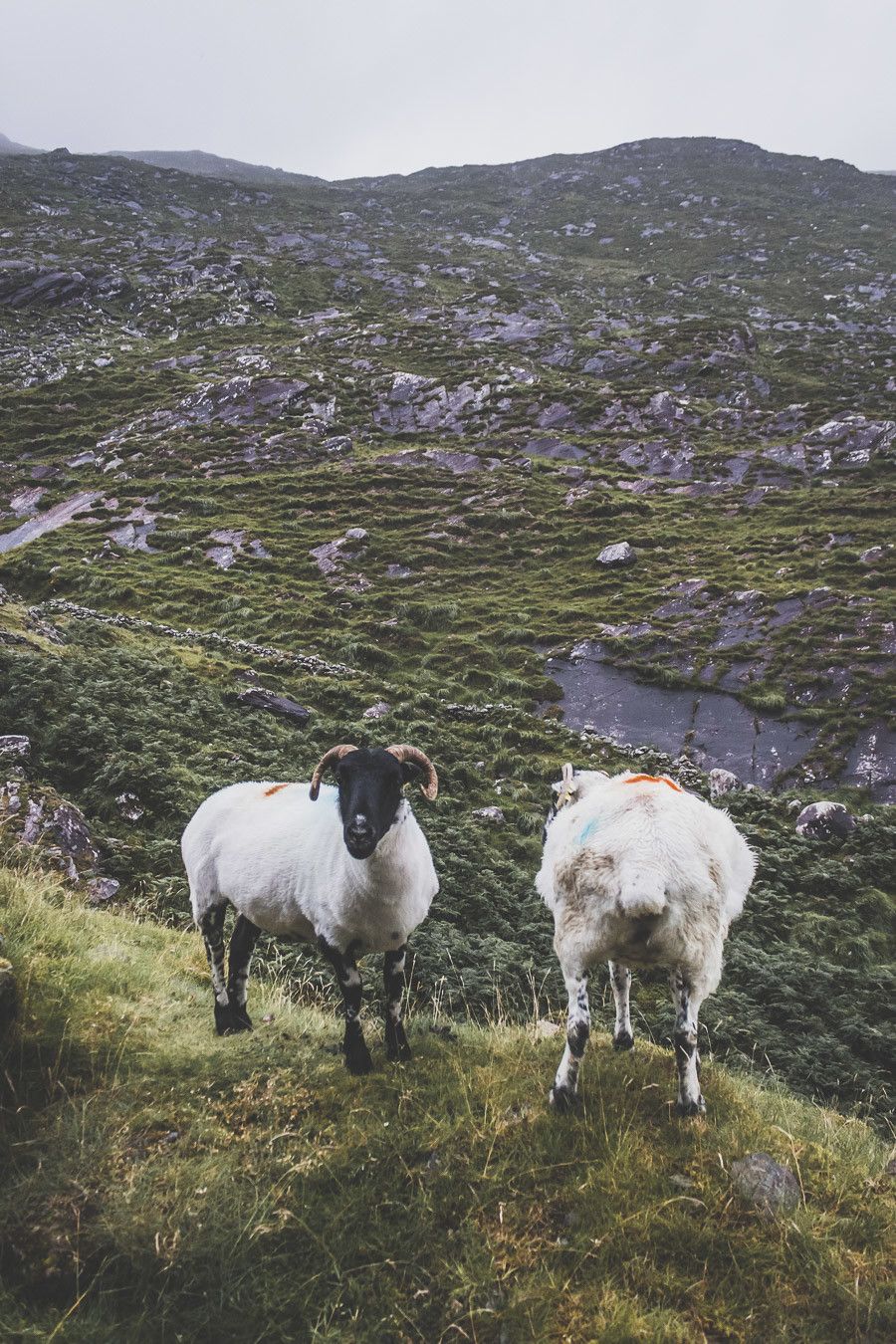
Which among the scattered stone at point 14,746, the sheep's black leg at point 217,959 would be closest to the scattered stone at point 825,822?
the sheep's black leg at point 217,959

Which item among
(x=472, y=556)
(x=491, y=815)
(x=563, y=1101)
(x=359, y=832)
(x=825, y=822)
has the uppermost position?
(x=359, y=832)

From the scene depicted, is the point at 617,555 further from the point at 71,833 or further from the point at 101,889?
the point at 101,889

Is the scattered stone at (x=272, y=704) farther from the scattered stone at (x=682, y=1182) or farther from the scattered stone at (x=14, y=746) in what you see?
the scattered stone at (x=682, y=1182)

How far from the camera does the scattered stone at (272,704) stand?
62.6 ft

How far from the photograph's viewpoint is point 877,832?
50.9 ft

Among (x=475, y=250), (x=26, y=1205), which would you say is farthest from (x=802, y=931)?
(x=475, y=250)

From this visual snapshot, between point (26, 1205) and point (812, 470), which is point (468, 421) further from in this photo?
point (26, 1205)

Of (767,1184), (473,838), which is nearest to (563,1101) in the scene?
(767,1184)

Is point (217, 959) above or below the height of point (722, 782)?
above

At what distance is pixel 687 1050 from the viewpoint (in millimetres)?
4797

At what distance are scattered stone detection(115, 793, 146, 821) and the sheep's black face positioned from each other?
6.86 m

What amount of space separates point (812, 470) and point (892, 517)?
1125 centimetres

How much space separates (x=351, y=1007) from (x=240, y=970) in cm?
141

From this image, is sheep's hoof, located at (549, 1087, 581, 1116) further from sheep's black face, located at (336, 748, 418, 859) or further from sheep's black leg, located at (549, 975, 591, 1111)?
sheep's black face, located at (336, 748, 418, 859)
